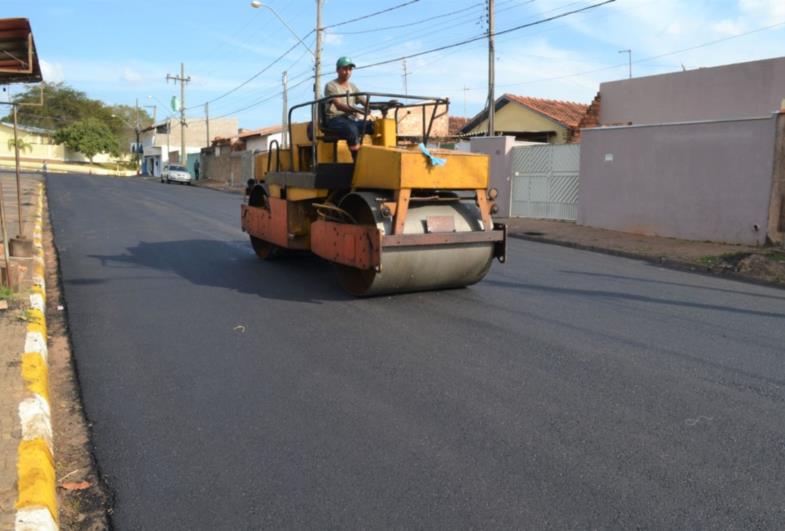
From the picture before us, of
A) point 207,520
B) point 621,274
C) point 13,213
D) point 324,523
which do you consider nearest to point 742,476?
point 324,523

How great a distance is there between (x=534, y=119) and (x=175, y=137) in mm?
60095

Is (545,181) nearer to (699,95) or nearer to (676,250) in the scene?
(699,95)

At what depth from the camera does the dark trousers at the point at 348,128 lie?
7992 millimetres

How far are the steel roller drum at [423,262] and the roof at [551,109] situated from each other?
18.6 metres

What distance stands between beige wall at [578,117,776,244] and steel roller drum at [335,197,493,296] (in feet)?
24.1

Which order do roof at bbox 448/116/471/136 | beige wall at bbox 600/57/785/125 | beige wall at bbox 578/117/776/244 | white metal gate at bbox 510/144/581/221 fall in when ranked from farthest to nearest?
roof at bbox 448/116/471/136 < white metal gate at bbox 510/144/581/221 < beige wall at bbox 600/57/785/125 < beige wall at bbox 578/117/776/244

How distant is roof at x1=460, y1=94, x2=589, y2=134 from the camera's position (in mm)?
26281

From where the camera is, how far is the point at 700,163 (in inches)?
541

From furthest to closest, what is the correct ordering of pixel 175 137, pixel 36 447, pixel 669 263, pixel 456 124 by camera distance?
1. pixel 175 137
2. pixel 456 124
3. pixel 669 263
4. pixel 36 447

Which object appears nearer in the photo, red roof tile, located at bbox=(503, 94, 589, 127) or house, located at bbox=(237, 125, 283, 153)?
red roof tile, located at bbox=(503, 94, 589, 127)

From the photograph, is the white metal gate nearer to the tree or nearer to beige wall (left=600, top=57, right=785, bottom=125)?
beige wall (left=600, top=57, right=785, bottom=125)

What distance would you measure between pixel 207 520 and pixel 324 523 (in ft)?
1.81

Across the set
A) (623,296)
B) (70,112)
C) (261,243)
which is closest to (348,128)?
(261,243)

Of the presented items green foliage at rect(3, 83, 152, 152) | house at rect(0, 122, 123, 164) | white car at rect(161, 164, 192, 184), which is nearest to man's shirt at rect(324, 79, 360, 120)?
white car at rect(161, 164, 192, 184)
